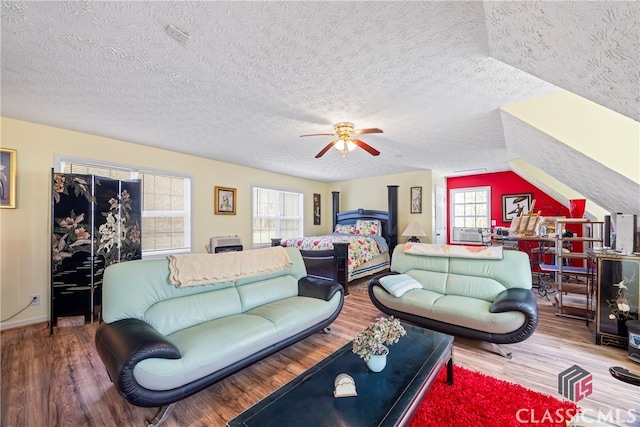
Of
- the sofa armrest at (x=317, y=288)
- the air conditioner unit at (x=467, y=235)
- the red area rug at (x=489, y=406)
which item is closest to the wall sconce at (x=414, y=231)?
the air conditioner unit at (x=467, y=235)

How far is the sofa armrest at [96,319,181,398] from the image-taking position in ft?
4.50

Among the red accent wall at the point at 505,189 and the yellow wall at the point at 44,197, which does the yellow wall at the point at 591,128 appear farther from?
the yellow wall at the point at 44,197

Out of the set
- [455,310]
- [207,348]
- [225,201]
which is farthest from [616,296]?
[225,201]

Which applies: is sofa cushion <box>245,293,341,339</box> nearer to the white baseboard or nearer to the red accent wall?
the white baseboard

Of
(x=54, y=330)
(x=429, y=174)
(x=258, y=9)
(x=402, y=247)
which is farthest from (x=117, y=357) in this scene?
(x=429, y=174)

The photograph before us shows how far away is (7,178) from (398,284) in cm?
459

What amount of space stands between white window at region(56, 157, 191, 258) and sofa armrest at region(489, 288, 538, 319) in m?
4.55

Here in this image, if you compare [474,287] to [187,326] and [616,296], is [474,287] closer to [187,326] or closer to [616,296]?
[616,296]

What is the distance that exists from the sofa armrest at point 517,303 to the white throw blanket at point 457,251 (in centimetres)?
49

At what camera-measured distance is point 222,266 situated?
95.2 inches

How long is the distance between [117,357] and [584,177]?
4345mm

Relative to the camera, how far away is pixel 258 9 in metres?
1.37

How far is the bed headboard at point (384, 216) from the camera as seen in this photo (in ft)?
19.0

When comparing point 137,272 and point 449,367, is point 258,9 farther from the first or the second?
point 449,367
